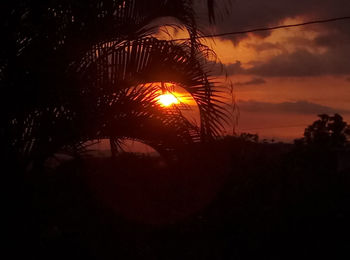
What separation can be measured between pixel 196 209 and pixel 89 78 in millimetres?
5748

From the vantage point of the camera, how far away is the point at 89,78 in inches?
213

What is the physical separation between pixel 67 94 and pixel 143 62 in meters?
0.93

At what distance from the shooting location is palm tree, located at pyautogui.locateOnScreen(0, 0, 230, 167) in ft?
16.6

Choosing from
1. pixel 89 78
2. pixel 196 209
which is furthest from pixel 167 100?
pixel 196 209

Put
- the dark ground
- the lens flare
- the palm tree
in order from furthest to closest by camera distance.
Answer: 1. the dark ground
2. the lens flare
3. the palm tree

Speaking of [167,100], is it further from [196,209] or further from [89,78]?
[196,209]

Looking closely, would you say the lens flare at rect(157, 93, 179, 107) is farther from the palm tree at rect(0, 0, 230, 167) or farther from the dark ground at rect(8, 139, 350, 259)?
the dark ground at rect(8, 139, 350, 259)

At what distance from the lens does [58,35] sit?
534 cm

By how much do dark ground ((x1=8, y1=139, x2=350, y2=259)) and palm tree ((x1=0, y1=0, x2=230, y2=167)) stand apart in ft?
1.95

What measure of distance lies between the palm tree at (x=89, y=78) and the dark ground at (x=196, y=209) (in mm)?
593

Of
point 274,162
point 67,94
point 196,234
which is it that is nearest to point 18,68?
point 67,94

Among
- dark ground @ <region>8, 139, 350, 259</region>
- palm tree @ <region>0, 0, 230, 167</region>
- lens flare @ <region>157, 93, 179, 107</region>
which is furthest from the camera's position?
dark ground @ <region>8, 139, 350, 259</region>

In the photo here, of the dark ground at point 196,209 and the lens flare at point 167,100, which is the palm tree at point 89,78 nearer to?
the lens flare at point 167,100

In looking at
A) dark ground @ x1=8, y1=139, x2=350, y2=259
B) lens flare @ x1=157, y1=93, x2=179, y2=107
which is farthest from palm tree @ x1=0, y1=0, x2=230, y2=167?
dark ground @ x1=8, y1=139, x2=350, y2=259
